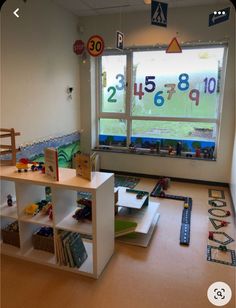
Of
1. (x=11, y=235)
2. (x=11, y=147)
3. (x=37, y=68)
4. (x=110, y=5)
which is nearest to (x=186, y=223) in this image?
(x=11, y=235)

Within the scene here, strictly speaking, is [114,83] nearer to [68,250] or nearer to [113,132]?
[113,132]

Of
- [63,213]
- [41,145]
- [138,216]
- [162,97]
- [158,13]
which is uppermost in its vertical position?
[158,13]

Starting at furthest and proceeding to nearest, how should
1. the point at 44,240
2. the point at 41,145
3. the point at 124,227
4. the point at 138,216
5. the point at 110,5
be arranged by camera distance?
the point at 110,5, the point at 41,145, the point at 138,216, the point at 124,227, the point at 44,240

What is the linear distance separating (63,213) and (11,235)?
0.60 meters

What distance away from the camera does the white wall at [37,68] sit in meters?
2.94

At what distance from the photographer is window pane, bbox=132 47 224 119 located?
4078 millimetres

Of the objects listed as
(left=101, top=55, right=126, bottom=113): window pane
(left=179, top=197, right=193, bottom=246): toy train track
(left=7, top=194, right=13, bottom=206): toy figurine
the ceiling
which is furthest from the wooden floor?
the ceiling

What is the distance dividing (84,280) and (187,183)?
2.81 m

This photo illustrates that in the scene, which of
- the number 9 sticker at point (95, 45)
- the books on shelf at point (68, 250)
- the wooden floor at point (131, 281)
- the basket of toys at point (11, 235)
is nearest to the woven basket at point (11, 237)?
the basket of toys at point (11, 235)

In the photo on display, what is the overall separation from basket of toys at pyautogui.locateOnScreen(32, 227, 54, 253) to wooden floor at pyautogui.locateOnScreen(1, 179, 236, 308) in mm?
171

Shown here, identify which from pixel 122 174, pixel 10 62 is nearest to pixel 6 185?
pixel 10 62

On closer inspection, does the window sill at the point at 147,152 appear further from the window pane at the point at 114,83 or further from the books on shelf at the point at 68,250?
the books on shelf at the point at 68,250

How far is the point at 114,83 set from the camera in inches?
183

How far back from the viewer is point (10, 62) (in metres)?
2.95
